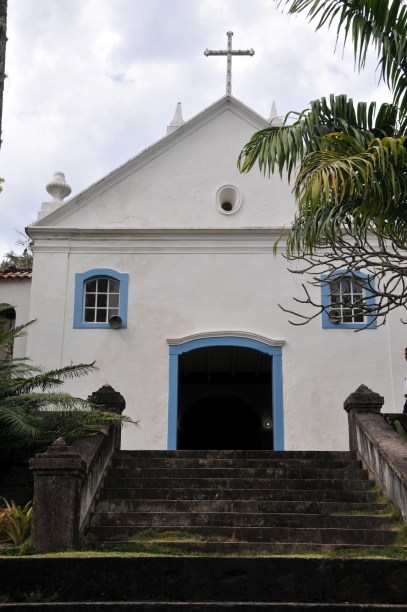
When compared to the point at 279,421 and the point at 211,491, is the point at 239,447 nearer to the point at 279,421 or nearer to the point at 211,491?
the point at 279,421

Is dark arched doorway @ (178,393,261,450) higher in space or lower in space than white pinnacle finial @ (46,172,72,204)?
lower

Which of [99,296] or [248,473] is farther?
[99,296]

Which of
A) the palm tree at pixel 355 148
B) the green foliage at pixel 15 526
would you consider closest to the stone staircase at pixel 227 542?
the green foliage at pixel 15 526

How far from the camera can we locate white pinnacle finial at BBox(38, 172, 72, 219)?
15953 millimetres

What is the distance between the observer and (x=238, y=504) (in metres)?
9.40

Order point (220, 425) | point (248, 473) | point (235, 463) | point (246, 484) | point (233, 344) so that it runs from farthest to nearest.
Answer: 1. point (220, 425)
2. point (233, 344)
3. point (235, 463)
4. point (248, 473)
5. point (246, 484)

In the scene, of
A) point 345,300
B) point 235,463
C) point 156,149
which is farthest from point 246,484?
point 156,149

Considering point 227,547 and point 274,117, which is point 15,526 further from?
point 274,117

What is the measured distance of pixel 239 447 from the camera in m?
20.7

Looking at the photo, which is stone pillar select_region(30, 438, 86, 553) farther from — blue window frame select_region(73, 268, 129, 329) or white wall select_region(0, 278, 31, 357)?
white wall select_region(0, 278, 31, 357)

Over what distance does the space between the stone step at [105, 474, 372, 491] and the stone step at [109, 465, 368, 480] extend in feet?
0.65

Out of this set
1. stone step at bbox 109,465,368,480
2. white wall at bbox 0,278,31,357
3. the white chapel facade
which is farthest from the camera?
white wall at bbox 0,278,31,357

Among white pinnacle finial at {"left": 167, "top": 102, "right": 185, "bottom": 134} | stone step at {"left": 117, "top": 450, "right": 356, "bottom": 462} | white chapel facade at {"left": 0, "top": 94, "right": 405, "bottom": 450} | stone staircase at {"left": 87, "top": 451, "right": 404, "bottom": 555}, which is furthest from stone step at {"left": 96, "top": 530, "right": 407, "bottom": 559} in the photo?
white pinnacle finial at {"left": 167, "top": 102, "right": 185, "bottom": 134}

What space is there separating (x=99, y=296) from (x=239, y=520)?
24.1ft
